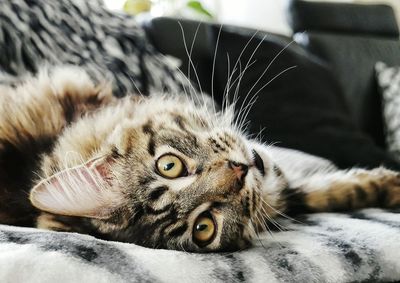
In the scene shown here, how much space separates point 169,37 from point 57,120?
2.44ft

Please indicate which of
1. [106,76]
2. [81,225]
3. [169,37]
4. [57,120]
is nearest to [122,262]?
[81,225]

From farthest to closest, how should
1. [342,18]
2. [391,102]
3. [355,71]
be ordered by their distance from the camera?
[342,18]
[355,71]
[391,102]

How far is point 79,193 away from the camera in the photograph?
2.43 ft

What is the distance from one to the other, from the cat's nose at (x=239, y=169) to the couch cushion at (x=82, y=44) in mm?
452

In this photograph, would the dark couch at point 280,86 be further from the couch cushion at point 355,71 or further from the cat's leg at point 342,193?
the cat's leg at point 342,193

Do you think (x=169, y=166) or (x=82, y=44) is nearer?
(x=169, y=166)

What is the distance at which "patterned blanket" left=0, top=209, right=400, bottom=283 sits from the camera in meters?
0.49

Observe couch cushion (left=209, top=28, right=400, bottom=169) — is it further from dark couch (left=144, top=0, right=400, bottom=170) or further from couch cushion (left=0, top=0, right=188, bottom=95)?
couch cushion (left=0, top=0, right=188, bottom=95)

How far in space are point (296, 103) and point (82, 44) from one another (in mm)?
611

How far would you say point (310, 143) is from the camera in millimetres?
1304

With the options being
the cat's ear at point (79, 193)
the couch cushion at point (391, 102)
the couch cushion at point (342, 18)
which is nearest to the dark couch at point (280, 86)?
the couch cushion at point (391, 102)

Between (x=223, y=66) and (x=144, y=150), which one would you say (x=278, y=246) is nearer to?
(x=144, y=150)

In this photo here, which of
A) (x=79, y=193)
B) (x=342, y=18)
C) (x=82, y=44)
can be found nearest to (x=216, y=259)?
(x=79, y=193)

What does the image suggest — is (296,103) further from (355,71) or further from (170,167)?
(355,71)
